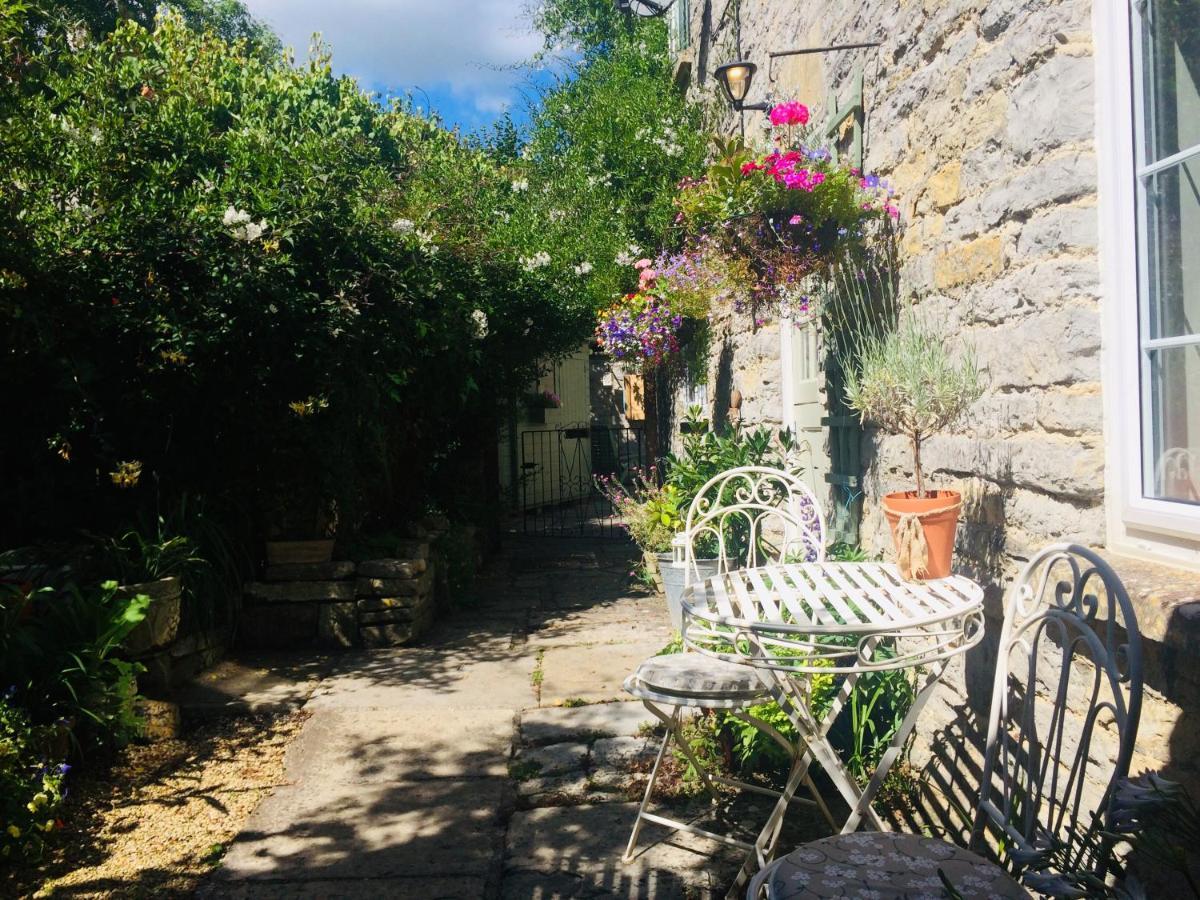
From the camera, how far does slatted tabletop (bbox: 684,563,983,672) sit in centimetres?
203

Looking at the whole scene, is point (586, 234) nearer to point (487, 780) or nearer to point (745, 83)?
point (745, 83)

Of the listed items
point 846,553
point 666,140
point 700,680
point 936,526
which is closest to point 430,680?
point 846,553

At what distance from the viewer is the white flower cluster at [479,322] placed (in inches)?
233

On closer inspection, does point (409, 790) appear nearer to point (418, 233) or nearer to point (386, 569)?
point (386, 569)

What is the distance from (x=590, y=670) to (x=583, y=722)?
2.59 ft

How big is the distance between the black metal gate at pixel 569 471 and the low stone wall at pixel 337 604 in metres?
5.11

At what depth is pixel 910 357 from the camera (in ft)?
8.80

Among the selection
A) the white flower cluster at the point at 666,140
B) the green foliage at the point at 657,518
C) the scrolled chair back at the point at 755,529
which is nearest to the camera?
the scrolled chair back at the point at 755,529

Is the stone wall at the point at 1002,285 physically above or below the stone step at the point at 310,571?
above

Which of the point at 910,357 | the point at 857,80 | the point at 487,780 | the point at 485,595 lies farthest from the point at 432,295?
the point at 910,357

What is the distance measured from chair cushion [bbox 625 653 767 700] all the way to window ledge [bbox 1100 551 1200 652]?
91cm

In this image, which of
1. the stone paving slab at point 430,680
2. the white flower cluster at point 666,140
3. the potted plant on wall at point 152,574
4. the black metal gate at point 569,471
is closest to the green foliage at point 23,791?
the potted plant on wall at point 152,574

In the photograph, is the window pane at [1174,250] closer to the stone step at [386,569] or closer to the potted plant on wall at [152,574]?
the potted plant on wall at [152,574]

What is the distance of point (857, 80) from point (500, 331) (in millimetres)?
4091
